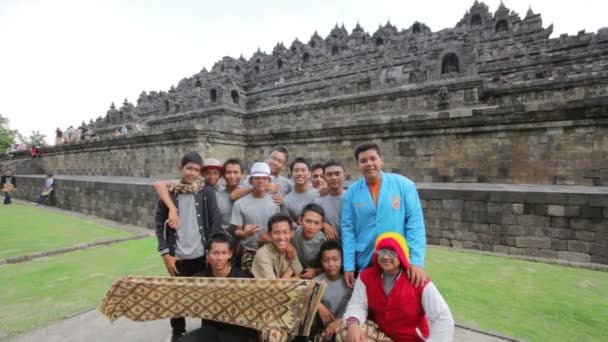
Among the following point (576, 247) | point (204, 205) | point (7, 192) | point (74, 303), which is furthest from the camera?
point (7, 192)

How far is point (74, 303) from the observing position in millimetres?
3885

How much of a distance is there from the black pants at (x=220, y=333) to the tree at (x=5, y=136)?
49861mm

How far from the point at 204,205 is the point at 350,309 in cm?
161

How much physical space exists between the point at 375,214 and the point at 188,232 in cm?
170

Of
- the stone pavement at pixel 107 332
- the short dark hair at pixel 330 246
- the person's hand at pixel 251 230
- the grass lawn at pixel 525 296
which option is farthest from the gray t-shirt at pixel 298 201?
the grass lawn at pixel 525 296

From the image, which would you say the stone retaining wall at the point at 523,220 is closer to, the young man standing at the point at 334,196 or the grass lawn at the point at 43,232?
the young man standing at the point at 334,196

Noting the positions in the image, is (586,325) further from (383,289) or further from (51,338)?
(51,338)

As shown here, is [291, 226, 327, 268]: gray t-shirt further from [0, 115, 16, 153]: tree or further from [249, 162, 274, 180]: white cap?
[0, 115, 16, 153]: tree

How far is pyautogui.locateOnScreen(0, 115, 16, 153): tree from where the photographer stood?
38000 mm

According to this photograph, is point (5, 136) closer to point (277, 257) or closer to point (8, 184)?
point (8, 184)

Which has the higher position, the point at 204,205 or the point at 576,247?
the point at 204,205

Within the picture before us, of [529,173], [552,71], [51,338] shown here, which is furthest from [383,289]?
[552,71]

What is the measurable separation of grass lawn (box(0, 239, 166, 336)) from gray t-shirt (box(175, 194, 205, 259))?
190 cm

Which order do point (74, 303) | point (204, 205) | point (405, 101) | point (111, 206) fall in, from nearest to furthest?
point (204, 205) < point (74, 303) < point (111, 206) < point (405, 101)
